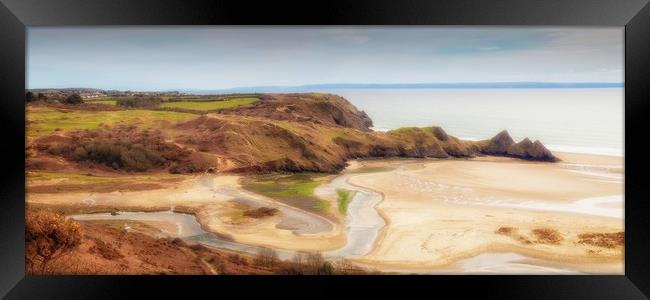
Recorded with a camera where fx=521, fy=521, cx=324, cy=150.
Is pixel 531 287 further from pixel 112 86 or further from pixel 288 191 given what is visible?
pixel 112 86

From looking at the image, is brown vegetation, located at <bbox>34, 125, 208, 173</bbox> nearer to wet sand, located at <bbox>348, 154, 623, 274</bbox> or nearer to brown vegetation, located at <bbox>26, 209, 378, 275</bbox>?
brown vegetation, located at <bbox>26, 209, 378, 275</bbox>

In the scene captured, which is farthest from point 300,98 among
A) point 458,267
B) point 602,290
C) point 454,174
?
point 602,290

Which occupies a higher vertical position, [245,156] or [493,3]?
[493,3]

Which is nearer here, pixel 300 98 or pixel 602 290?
pixel 602 290

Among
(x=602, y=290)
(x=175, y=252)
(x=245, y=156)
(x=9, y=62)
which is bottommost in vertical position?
(x=602, y=290)

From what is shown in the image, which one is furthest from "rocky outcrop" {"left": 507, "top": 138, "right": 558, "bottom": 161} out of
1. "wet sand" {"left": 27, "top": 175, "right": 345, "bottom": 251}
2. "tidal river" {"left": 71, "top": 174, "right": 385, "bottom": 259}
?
"wet sand" {"left": 27, "top": 175, "right": 345, "bottom": 251}
